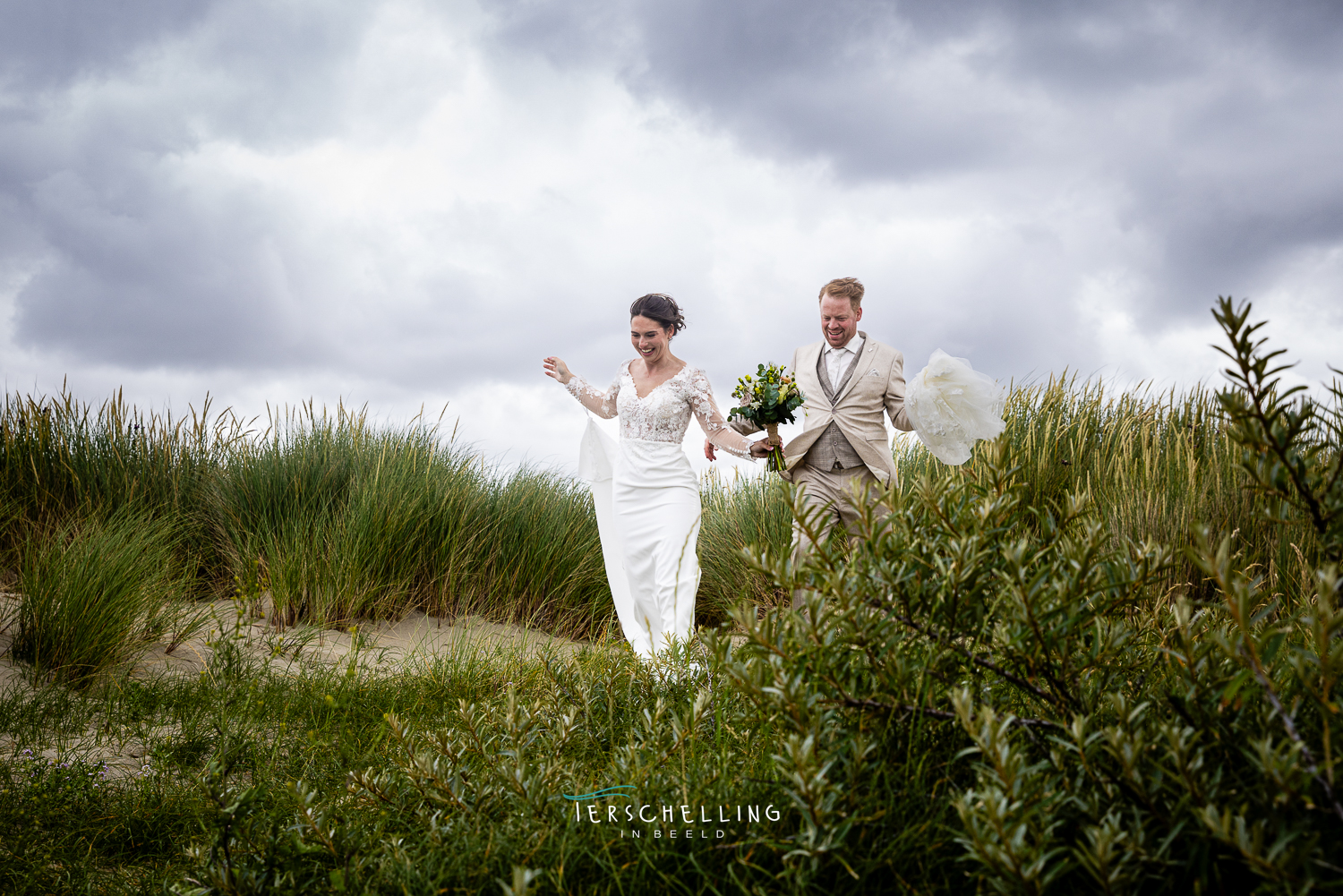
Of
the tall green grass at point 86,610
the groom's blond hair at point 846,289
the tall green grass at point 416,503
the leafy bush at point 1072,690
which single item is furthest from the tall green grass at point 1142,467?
the tall green grass at point 86,610

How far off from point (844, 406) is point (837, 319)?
598mm

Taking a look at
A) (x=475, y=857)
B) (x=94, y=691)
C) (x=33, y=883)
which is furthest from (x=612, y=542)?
(x=475, y=857)

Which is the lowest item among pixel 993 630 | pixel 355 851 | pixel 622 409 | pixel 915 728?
pixel 355 851

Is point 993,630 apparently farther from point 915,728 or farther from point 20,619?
point 20,619

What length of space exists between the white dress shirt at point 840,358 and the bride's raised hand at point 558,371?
2067 millimetres

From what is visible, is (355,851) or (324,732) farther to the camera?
(324,732)

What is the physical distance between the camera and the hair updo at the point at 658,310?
579 cm

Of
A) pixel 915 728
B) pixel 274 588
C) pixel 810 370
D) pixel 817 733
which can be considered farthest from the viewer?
pixel 274 588

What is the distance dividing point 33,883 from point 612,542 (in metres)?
4.23

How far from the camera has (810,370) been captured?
221 inches

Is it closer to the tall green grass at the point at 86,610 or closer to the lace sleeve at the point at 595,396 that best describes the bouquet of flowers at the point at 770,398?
the lace sleeve at the point at 595,396

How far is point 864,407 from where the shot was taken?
5410 mm

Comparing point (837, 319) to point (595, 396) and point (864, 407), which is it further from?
point (595, 396)

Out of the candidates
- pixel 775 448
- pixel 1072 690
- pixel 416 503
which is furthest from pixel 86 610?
pixel 1072 690
